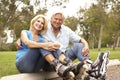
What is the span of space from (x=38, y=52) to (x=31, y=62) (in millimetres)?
181

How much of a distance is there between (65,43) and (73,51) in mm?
334

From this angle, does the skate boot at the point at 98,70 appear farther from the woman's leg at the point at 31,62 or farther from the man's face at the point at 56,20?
the man's face at the point at 56,20

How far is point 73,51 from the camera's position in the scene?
4645 mm

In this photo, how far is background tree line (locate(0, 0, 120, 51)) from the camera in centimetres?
1037

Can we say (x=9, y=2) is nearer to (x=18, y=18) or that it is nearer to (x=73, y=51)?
(x=18, y=18)

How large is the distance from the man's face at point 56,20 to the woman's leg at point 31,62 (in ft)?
2.29

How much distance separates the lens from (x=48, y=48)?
4.14m

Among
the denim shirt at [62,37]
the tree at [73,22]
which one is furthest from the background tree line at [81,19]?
the denim shirt at [62,37]

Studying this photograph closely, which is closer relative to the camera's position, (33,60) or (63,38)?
(33,60)

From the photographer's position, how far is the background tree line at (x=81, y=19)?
408 inches

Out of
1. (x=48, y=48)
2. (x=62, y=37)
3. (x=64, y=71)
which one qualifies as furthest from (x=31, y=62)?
(x=62, y=37)

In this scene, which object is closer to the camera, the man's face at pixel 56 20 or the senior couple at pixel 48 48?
the senior couple at pixel 48 48

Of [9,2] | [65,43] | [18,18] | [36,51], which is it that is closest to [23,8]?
[9,2]

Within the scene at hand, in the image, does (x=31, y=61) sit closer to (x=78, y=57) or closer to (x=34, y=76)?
(x=34, y=76)
